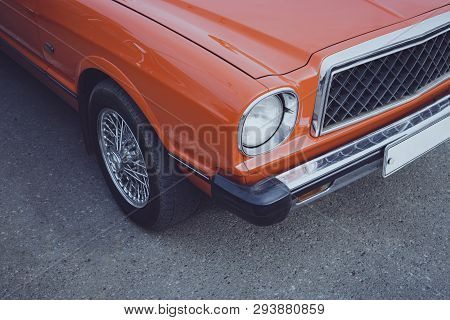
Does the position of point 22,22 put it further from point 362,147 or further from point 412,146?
point 412,146

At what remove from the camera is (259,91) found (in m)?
1.73

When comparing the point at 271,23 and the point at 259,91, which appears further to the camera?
the point at 271,23

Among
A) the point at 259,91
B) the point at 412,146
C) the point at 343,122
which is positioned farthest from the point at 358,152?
the point at 259,91

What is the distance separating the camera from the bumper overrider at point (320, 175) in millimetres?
1857

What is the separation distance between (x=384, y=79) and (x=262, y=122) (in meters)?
0.60

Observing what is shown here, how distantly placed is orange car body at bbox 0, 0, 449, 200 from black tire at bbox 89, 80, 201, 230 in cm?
7

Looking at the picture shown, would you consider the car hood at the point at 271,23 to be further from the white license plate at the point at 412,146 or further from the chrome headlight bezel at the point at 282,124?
the white license plate at the point at 412,146

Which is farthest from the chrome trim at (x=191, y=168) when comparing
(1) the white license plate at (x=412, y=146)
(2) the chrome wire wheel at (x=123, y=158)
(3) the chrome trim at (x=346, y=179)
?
(1) the white license plate at (x=412, y=146)

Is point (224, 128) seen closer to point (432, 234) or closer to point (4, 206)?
point (432, 234)

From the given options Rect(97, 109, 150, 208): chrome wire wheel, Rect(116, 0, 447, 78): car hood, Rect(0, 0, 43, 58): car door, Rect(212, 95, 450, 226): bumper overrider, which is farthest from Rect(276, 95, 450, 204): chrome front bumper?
Rect(0, 0, 43, 58): car door

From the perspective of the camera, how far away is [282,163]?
191 cm

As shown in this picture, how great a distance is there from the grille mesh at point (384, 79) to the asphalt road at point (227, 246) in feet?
2.22

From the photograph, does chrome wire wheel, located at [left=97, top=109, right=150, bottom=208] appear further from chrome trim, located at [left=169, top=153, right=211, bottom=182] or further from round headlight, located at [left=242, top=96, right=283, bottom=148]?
round headlight, located at [left=242, top=96, right=283, bottom=148]
